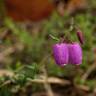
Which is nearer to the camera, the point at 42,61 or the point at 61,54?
the point at 61,54

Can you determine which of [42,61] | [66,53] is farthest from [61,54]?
[42,61]

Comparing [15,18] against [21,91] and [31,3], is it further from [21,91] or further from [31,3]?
[21,91]

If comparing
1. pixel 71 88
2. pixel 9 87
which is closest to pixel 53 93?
pixel 71 88

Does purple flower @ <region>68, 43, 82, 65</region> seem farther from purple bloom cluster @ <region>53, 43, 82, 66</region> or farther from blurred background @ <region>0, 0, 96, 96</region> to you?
blurred background @ <region>0, 0, 96, 96</region>

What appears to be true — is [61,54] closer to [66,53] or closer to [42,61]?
[66,53]

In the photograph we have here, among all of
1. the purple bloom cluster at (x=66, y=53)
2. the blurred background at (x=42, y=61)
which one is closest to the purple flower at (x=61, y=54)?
the purple bloom cluster at (x=66, y=53)

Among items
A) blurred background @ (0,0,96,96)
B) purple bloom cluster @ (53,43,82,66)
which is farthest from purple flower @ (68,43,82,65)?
blurred background @ (0,0,96,96)

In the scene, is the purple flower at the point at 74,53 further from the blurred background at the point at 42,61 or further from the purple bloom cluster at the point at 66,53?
the blurred background at the point at 42,61
